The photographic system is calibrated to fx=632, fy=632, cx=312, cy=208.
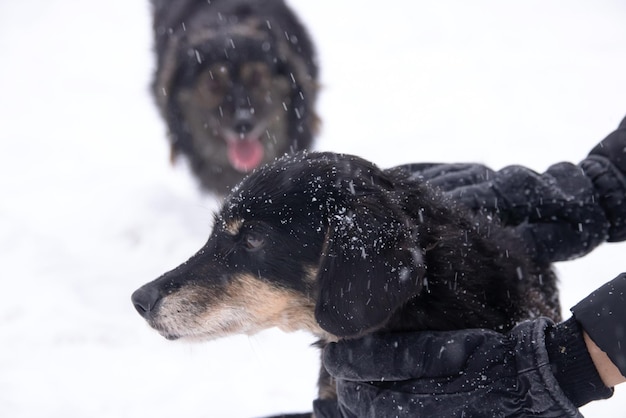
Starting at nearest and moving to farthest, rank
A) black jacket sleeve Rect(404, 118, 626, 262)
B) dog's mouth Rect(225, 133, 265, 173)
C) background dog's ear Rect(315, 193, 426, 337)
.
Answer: background dog's ear Rect(315, 193, 426, 337) < black jacket sleeve Rect(404, 118, 626, 262) < dog's mouth Rect(225, 133, 265, 173)

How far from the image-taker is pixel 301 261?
2.31m

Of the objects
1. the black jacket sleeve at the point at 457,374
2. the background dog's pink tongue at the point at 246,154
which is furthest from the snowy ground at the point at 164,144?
the black jacket sleeve at the point at 457,374

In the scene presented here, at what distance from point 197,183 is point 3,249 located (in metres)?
1.83

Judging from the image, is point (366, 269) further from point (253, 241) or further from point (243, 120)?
point (243, 120)

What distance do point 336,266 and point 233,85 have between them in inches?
137

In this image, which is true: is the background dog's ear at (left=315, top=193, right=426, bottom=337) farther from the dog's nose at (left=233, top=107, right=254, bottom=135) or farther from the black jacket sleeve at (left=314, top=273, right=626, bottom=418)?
the dog's nose at (left=233, top=107, right=254, bottom=135)

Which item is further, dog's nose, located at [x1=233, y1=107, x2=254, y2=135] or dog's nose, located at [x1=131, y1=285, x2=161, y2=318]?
dog's nose, located at [x1=233, y1=107, x2=254, y2=135]

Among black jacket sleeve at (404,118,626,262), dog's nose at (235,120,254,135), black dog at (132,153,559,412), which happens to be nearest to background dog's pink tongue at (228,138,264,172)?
dog's nose at (235,120,254,135)

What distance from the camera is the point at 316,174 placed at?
2.34 metres

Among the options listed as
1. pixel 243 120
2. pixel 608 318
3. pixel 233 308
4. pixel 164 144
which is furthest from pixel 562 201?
pixel 164 144

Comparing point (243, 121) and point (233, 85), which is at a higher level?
point (233, 85)

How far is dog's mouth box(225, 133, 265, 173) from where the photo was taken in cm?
565

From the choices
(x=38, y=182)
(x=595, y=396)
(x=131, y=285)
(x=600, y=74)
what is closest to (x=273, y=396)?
(x=131, y=285)

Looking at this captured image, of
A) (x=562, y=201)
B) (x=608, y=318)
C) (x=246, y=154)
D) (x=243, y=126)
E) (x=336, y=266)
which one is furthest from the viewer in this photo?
(x=246, y=154)
